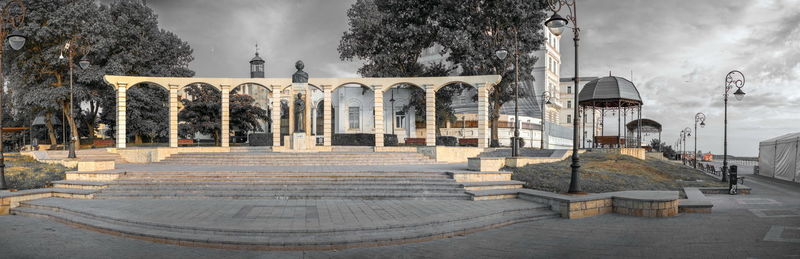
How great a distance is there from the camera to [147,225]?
875 centimetres

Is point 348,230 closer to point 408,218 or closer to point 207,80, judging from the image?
point 408,218

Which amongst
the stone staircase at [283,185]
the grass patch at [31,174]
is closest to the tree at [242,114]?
the grass patch at [31,174]

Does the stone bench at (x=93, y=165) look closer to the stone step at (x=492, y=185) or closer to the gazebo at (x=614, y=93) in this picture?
the stone step at (x=492, y=185)

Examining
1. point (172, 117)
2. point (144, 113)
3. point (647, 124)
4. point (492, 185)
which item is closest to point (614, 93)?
point (647, 124)

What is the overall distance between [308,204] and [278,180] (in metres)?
2.92

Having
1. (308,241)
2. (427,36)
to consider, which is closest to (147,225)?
(308,241)

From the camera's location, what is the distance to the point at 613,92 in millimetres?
29359

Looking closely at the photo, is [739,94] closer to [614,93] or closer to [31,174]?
[614,93]

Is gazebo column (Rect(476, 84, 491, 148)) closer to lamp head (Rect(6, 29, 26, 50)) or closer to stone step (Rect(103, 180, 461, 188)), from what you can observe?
stone step (Rect(103, 180, 461, 188))

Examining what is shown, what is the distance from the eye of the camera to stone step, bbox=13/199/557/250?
7691 mm

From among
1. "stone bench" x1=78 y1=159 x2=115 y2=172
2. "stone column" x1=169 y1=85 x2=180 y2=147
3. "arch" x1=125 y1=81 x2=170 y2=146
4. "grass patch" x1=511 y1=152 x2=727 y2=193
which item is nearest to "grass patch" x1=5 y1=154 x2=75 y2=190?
"stone bench" x1=78 y1=159 x2=115 y2=172

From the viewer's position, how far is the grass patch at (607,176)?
14.1 meters

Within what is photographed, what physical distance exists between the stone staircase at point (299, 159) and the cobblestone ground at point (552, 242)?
10.7 metres

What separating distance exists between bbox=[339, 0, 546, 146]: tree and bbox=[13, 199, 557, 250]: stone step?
21254 millimetres
